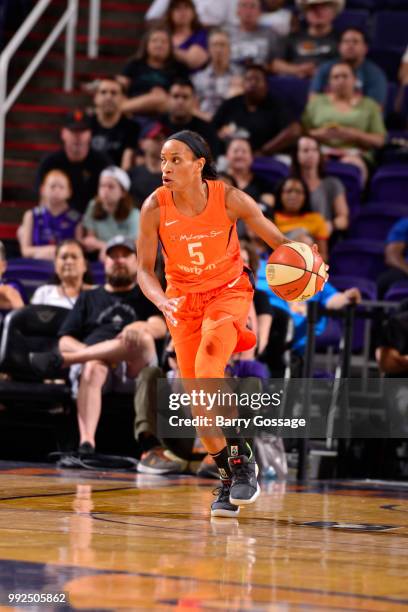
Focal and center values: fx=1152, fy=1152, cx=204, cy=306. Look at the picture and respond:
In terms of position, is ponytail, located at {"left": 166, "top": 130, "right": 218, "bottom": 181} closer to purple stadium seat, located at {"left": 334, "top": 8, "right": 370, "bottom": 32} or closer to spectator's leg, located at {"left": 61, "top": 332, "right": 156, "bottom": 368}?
spectator's leg, located at {"left": 61, "top": 332, "right": 156, "bottom": 368}

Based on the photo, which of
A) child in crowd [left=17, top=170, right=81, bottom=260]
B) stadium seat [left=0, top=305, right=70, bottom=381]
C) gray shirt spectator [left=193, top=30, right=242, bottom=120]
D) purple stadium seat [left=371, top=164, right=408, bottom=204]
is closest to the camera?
stadium seat [left=0, top=305, right=70, bottom=381]

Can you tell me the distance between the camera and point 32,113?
1227 centimetres

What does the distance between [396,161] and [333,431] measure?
3.70 metres

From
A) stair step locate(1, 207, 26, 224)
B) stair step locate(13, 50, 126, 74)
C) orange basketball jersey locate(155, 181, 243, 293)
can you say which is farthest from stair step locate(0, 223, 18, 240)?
orange basketball jersey locate(155, 181, 243, 293)

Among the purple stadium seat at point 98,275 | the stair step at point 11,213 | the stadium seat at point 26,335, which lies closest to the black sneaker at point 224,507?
the stadium seat at point 26,335

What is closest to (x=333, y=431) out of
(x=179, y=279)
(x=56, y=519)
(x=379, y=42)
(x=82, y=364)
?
(x=82, y=364)

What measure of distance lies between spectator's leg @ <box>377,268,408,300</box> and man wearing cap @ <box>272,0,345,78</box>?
11.3 feet

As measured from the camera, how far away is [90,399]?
301 inches

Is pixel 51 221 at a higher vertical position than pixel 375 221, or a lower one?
lower

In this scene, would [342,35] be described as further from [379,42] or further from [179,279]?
[179,279]

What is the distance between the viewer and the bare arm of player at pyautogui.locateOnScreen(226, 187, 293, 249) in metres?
5.26

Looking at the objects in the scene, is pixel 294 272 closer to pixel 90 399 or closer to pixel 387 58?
pixel 90 399

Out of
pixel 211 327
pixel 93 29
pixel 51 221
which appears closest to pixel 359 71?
pixel 93 29

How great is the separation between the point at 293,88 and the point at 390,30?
1522mm
